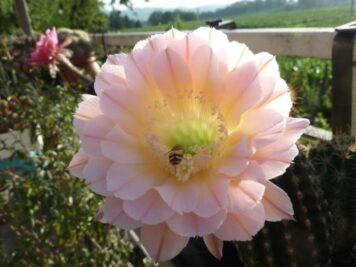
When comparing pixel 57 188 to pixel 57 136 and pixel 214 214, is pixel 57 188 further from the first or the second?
pixel 214 214

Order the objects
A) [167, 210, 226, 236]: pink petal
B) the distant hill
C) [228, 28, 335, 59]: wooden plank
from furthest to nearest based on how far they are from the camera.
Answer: the distant hill
[228, 28, 335, 59]: wooden plank
[167, 210, 226, 236]: pink petal

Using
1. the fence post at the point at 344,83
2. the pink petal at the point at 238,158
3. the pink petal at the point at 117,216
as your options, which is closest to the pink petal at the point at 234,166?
the pink petal at the point at 238,158

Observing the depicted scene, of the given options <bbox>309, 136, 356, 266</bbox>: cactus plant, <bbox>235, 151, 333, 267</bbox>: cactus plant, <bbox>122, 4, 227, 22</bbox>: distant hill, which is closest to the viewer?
<bbox>235, 151, 333, 267</bbox>: cactus plant

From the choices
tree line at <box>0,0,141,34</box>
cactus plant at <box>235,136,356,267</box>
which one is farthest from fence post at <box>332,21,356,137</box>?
tree line at <box>0,0,141,34</box>

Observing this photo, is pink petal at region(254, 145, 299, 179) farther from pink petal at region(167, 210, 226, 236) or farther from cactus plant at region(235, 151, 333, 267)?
cactus plant at region(235, 151, 333, 267)

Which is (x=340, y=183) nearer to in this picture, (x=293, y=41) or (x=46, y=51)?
(x=293, y=41)

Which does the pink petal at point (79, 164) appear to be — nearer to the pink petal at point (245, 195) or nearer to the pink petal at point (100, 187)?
the pink petal at point (100, 187)
